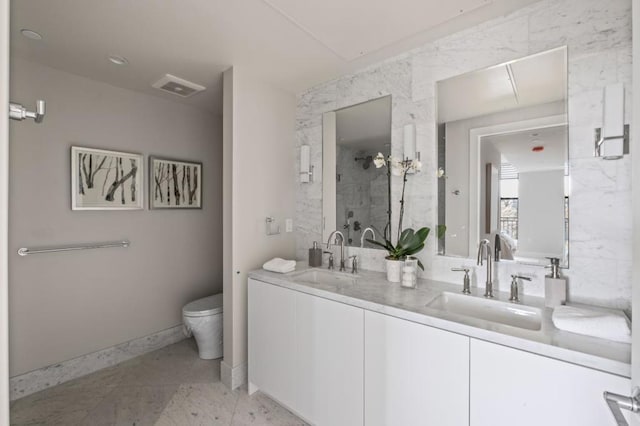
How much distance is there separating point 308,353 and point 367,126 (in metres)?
1.63

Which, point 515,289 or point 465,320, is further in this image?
point 515,289

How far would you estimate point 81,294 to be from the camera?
7.47 feet

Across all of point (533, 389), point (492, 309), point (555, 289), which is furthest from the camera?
point (492, 309)

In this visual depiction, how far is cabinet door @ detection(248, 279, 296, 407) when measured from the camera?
176 centimetres

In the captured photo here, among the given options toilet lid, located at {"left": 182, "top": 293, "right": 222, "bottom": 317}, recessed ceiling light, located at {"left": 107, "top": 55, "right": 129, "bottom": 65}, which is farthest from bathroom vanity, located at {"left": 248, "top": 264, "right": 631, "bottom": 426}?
recessed ceiling light, located at {"left": 107, "top": 55, "right": 129, "bottom": 65}

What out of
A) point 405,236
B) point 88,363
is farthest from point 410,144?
point 88,363

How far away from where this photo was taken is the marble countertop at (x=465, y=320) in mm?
904

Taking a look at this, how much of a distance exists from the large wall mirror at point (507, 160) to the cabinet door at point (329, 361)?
786 mm

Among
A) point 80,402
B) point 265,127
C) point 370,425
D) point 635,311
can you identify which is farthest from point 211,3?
point 80,402

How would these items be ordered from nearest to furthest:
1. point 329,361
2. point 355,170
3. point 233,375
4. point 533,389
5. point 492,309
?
point 533,389, point 492,309, point 329,361, point 233,375, point 355,170

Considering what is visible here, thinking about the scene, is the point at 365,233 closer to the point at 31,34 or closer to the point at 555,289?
the point at 555,289

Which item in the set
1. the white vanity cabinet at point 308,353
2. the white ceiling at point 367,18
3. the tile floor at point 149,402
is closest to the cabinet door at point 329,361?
the white vanity cabinet at point 308,353

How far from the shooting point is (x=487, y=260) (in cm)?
146

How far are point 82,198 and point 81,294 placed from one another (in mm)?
779
